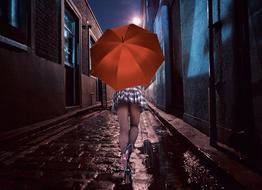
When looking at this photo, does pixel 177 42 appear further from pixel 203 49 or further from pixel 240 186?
pixel 240 186

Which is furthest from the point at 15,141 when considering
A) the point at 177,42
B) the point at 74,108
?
the point at 74,108

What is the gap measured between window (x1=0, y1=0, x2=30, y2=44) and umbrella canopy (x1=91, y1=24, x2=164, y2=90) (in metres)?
4.99

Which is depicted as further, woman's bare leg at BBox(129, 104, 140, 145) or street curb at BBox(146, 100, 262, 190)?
woman's bare leg at BBox(129, 104, 140, 145)

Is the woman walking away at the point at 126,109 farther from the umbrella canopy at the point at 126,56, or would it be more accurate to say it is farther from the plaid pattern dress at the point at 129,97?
the umbrella canopy at the point at 126,56

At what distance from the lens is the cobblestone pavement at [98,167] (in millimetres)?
3129

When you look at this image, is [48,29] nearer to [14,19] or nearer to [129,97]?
[14,19]

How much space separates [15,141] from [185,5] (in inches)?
231

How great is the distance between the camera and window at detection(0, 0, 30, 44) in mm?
7297

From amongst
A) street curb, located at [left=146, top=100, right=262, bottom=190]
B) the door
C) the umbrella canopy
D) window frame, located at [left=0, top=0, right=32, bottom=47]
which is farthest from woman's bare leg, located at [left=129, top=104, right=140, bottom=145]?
the door

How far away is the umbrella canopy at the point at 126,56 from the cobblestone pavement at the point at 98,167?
49.0 inches

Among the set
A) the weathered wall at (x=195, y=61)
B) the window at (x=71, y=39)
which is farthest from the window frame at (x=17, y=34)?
the window at (x=71, y=39)

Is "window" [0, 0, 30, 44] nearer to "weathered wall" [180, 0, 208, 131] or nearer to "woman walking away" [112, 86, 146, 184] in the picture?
"weathered wall" [180, 0, 208, 131]

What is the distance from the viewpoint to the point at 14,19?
8.05m

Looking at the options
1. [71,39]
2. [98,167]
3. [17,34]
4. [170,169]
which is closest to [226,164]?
[170,169]
